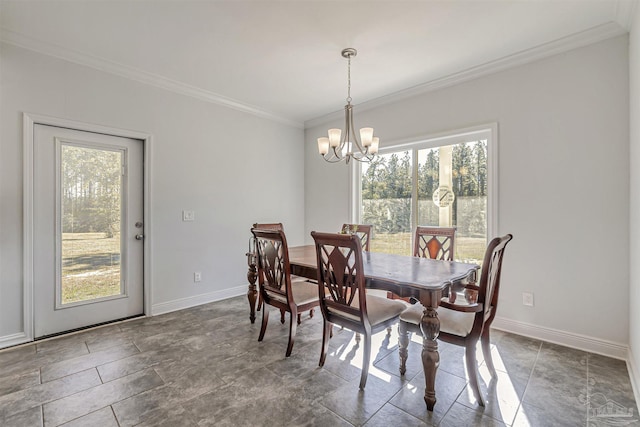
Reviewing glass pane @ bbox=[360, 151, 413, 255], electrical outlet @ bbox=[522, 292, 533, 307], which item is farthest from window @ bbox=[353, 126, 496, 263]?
electrical outlet @ bbox=[522, 292, 533, 307]

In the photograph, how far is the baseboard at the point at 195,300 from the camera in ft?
11.0

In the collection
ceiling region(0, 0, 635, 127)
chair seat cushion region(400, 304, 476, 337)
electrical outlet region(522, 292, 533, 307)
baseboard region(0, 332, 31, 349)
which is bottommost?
baseboard region(0, 332, 31, 349)

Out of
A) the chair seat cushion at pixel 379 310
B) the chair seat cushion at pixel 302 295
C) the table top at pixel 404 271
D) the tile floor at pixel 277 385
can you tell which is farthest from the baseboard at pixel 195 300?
the chair seat cushion at pixel 379 310

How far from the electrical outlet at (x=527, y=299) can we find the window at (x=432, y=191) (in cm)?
53

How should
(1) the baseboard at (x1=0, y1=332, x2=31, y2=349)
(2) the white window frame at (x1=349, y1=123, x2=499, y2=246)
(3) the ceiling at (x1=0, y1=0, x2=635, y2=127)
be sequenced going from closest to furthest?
1. (3) the ceiling at (x1=0, y1=0, x2=635, y2=127)
2. (1) the baseboard at (x1=0, y1=332, x2=31, y2=349)
3. (2) the white window frame at (x1=349, y1=123, x2=499, y2=246)

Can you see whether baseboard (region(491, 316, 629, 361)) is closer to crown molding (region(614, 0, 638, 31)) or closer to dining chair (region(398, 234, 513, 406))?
dining chair (region(398, 234, 513, 406))

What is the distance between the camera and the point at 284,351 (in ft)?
8.06

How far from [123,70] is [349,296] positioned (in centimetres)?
317

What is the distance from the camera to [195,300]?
144 inches

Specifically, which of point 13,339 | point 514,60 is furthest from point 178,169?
point 514,60

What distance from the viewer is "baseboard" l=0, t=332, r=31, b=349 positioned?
2463 millimetres

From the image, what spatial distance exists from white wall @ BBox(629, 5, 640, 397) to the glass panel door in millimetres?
4387

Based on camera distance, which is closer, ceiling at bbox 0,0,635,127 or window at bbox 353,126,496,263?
ceiling at bbox 0,0,635,127

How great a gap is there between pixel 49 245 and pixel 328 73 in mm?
3196
